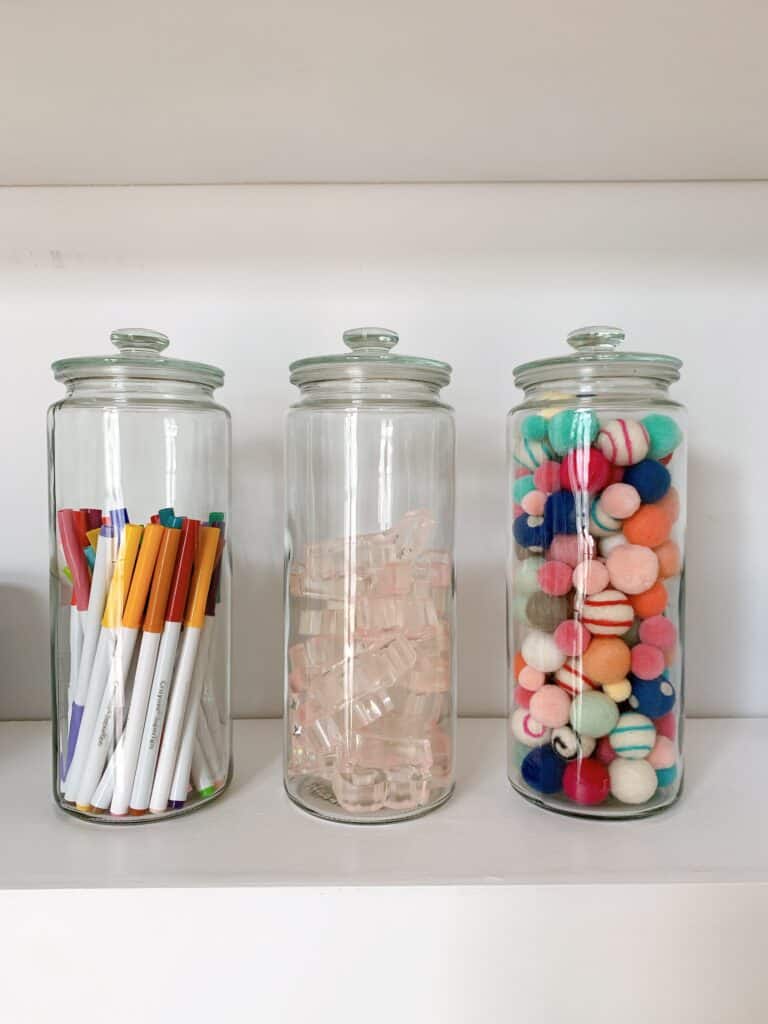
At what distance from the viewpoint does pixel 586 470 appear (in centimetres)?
48

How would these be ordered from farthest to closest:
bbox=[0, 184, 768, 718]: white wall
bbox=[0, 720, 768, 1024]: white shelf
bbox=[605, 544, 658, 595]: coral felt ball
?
bbox=[0, 184, 768, 718]: white wall < bbox=[605, 544, 658, 595]: coral felt ball < bbox=[0, 720, 768, 1024]: white shelf

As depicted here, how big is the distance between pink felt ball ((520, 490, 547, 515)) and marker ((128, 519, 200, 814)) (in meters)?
0.21

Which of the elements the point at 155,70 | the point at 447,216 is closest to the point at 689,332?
the point at 447,216

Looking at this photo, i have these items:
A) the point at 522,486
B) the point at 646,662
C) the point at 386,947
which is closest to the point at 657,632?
the point at 646,662

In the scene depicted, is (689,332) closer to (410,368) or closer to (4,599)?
(410,368)

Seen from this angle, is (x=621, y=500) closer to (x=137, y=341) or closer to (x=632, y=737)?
(x=632, y=737)

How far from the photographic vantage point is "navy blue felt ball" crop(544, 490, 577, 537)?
0.49 m

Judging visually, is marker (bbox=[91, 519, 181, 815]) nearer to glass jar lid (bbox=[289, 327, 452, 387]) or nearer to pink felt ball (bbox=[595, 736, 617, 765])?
glass jar lid (bbox=[289, 327, 452, 387])

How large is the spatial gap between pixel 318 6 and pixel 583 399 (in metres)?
0.27

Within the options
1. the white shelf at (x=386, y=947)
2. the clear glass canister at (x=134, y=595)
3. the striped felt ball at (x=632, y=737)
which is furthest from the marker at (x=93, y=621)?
the striped felt ball at (x=632, y=737)

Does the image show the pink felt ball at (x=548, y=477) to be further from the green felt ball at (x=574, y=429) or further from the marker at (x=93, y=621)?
the marker at (x=93, y=621)

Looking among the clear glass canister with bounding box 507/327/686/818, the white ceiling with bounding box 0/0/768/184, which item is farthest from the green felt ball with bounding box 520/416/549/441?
the white ceiling with bounding box 0/0/768/184

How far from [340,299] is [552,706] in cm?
39

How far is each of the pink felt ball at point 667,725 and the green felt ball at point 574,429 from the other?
0.17 meters
